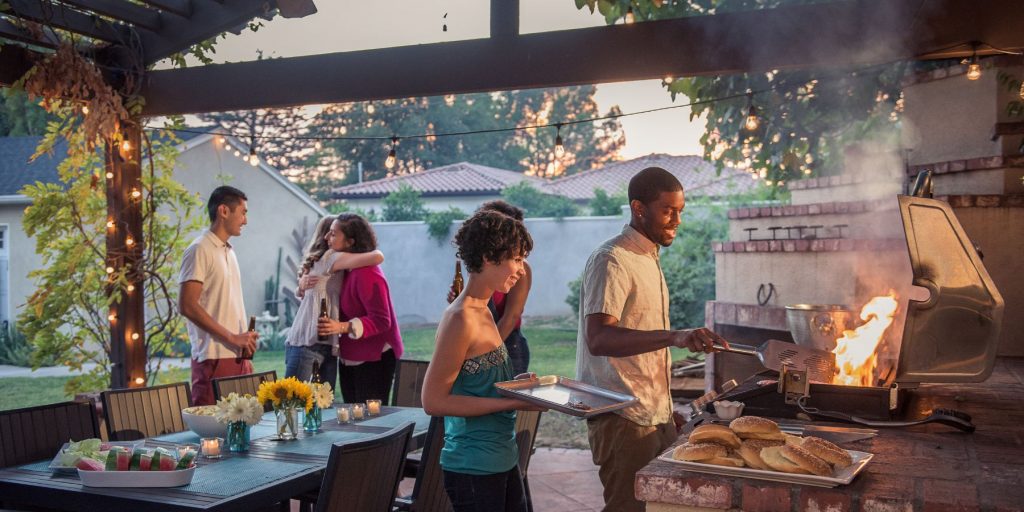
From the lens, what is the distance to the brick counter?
6.00 ft

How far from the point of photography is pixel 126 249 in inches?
234

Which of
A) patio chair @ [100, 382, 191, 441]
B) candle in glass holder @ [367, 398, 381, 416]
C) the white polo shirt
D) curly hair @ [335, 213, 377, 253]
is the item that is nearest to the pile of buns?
candle in glass holder @ [367, 398, 381, 416]

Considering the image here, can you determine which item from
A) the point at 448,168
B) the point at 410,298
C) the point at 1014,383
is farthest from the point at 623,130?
the point at 1014,383

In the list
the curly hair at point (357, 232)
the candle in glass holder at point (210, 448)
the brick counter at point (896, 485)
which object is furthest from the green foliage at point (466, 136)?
the brick counter at point (896, 485)

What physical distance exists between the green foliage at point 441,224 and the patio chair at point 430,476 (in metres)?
14.5

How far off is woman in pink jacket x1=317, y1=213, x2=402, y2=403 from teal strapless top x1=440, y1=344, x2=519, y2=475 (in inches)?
101

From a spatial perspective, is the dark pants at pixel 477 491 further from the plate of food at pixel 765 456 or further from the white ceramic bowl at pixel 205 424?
the white ceramic bowl at pixel 205 424

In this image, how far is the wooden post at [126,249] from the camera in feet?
19.3

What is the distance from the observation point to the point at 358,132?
104 ft

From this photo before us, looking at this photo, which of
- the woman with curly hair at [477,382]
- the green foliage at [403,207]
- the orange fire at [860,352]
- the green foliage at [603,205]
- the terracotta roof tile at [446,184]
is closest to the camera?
the woman with curly hair at [477,382]

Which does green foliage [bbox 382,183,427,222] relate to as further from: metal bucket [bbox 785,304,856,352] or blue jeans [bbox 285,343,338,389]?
metal bucket [bbox 785,304,856,352]

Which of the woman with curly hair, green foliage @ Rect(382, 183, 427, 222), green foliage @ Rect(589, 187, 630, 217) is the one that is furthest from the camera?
green foliage @ Rect(382, 183, 427, 222)

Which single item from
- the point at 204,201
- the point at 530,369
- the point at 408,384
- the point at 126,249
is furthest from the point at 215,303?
the point at 204,201

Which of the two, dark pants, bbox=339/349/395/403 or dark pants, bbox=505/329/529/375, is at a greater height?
dark pants, bbox=505/329/529/375
